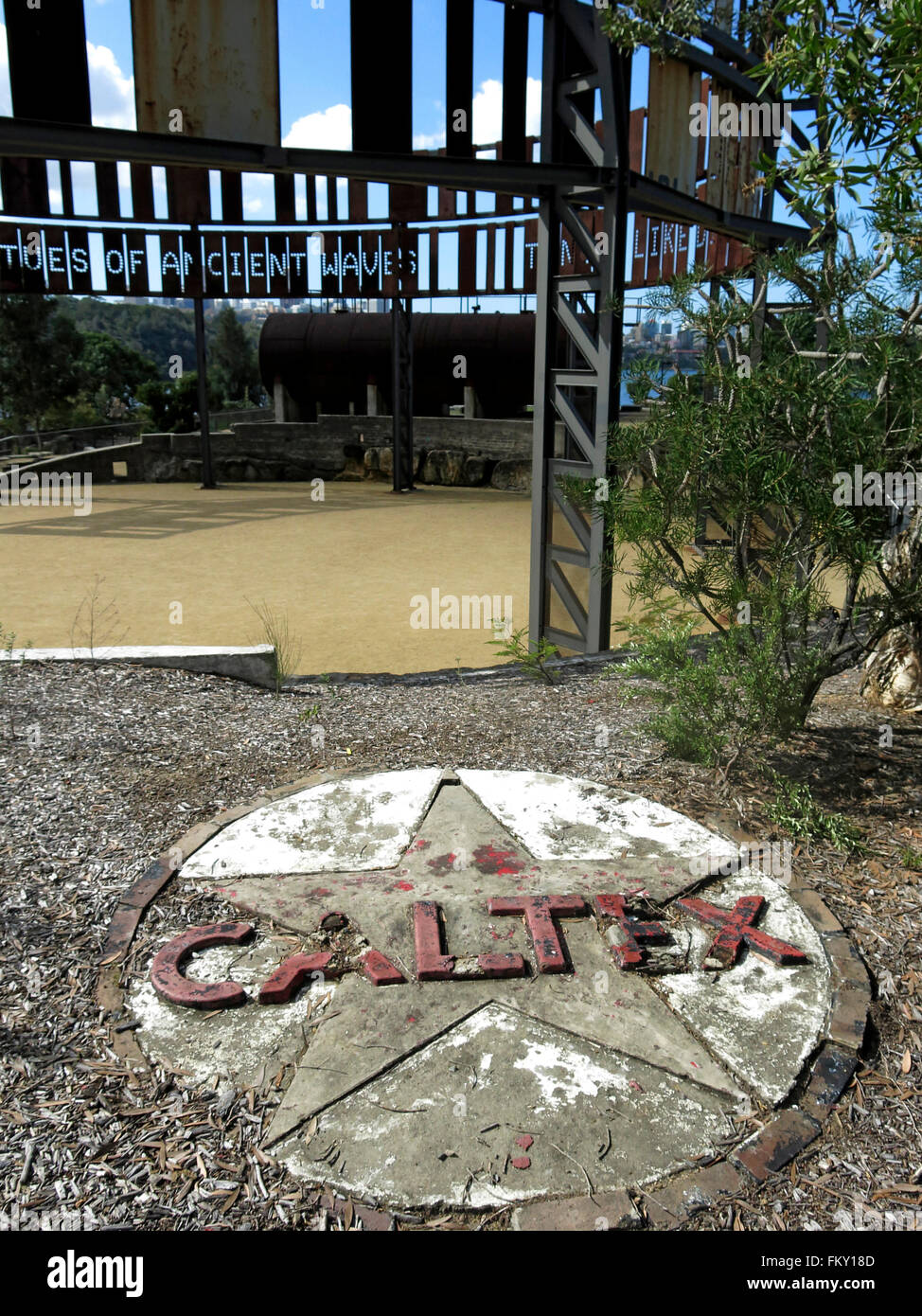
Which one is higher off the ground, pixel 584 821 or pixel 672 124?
pixel 672 124

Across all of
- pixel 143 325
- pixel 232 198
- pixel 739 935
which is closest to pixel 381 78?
pixel 739 935

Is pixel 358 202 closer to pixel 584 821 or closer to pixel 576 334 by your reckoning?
pixel 576 334

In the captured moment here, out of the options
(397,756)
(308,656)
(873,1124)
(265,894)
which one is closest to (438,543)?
(308,656)

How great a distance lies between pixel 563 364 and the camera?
8664mm

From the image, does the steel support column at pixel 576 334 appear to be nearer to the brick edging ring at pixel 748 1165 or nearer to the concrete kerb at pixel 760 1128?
the concrete kerb at pixel 760 1128

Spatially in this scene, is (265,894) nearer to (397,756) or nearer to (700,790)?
(397,756)

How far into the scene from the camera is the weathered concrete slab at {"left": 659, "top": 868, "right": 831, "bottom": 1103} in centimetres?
303

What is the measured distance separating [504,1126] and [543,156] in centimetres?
774

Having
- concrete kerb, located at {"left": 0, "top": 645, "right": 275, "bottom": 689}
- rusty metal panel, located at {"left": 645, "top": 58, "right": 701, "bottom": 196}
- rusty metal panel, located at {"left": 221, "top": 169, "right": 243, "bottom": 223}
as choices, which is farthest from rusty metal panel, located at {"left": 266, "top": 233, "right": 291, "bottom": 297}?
concrete kerb, located at {"left": 0, "top": 645, "right": 275, "bottom": 689}

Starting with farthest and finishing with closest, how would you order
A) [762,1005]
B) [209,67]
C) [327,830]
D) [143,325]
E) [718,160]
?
1. [143,325]
2. [718,160]
3. [209,67]
4. [327,830]
5. [762,1005]

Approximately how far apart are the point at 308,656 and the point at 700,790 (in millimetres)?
5275

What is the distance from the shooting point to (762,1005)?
331 cm

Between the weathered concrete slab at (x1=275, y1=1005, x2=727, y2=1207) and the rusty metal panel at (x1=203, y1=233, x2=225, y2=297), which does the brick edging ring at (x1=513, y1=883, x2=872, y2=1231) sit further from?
the rusty metal panel at (x1=203, y1=233, x2=225, y2=297)

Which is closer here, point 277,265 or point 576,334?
point 576,334
